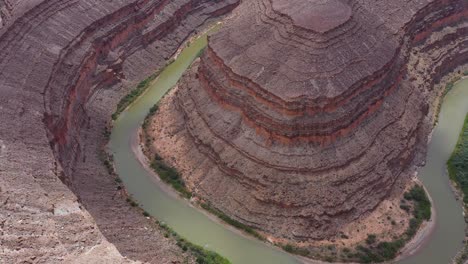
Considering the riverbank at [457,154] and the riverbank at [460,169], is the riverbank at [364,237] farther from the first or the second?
the riverbank at [460,169]

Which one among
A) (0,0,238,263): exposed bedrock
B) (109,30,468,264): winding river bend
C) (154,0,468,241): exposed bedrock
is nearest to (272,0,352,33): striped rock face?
(154,0,468,241): exposed bedrock

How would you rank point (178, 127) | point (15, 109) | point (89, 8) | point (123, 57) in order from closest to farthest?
point (15, 109) < point (178, 127) < point (89, 8) < point (123, 57)

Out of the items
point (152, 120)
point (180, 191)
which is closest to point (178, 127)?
point (152, 120)

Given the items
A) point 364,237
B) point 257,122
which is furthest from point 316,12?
point 364,237

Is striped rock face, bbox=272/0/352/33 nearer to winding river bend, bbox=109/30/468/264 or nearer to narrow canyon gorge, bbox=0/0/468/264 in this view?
narrow canyon gorge, bbox=0/0/468/264

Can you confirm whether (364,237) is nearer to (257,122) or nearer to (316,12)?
(257,122)

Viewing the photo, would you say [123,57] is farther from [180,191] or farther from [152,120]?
[180,191]

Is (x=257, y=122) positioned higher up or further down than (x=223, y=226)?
higher up
